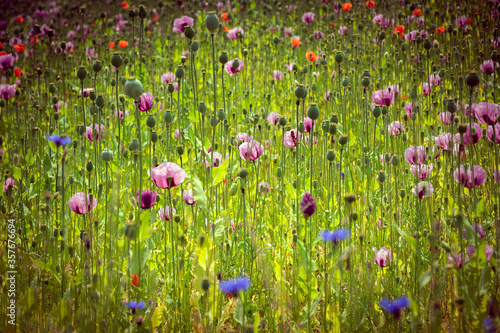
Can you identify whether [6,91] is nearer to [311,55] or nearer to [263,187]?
[263,187]

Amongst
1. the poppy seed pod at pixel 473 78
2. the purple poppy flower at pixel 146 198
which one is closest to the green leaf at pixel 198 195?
the purple poppy flower at pixel 146 198

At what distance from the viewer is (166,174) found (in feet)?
4.82

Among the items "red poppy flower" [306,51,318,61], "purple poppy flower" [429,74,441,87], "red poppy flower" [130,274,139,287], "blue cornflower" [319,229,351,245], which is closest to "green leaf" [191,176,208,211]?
"red poppy flower" [130,274,139,287]

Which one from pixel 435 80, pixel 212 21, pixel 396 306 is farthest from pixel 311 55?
pixel 396 306

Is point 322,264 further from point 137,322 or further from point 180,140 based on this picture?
point 180,140

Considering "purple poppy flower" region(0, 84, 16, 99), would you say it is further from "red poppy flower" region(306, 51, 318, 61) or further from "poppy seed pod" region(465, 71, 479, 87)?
"poppy seed pod" region(465, 71, 479, 87)

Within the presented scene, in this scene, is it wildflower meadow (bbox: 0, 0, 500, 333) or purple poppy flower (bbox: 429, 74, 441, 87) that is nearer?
wildflower meadow (bbox: 0, 0, 500, 333)

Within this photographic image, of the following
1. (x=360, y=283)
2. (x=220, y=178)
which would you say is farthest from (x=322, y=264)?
(x=220, y=178)

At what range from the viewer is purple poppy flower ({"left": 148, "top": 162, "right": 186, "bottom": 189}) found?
1.45m

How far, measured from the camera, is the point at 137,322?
1.20 metres

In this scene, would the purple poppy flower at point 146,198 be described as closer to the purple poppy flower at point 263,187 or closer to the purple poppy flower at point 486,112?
the purple poppy flower at point 263,187

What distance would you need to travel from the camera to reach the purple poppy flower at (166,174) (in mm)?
1451

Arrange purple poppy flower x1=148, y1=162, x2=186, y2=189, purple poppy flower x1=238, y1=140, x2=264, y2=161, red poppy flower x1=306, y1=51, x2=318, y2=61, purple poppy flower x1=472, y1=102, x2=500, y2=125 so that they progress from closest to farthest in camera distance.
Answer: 1. purple poppy flower x1=148, y1=162, x2=186, y2=189
2. purple poppy flower x1=472, y1=102, x2=500, y2=125
3. purple poppy flower x1=238, y1=140, x2=264, y2=161
4. red poppy flower x1=306, y1=51, x2=318, y2=61

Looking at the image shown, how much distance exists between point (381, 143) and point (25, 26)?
751 cm
